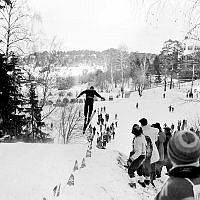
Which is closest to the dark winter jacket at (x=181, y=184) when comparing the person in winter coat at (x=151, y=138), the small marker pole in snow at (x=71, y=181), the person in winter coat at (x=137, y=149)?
the small marker pole in snow at (x=71, y=181)

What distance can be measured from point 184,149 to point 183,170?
5.6 inches

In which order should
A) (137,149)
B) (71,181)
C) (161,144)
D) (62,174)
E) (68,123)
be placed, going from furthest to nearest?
(68,123)
(161,144)
(137,149)
(62,174)
(71,181)

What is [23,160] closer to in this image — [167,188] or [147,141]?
[147,141]

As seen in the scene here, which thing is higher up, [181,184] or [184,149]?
[184,149]

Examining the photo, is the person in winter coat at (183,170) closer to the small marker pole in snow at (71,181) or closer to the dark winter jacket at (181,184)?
the dark winter jacket at (181,184)

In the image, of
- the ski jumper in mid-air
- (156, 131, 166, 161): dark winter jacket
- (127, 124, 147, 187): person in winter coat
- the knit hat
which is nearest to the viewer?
the knit hat

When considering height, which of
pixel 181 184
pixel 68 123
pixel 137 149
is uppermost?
pixel 181 184

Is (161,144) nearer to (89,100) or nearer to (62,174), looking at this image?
(89,100)

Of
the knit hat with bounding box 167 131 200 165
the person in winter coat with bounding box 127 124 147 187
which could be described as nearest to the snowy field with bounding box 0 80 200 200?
the person in winter coat with bounding box 127 124 147 187

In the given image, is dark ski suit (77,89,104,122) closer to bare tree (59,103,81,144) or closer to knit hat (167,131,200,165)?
knit hat (167,131,200,165)

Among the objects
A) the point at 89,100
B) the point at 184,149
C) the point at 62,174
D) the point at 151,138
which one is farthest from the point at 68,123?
the point at 184,149

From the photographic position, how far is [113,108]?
187ft

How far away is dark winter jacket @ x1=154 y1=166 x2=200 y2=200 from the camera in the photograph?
2184 millimetres

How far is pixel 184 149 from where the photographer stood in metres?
2.37
